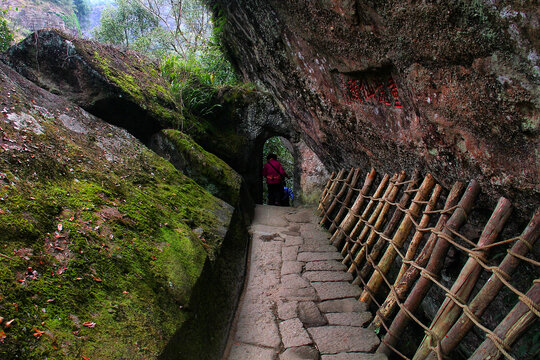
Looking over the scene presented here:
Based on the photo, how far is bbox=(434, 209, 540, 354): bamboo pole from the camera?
6.39 feet

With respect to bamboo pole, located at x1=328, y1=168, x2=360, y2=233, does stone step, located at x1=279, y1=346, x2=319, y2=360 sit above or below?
below

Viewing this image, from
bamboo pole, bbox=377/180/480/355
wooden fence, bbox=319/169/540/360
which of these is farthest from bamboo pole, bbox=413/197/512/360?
bamboo pole, bbox=377/180/480/355

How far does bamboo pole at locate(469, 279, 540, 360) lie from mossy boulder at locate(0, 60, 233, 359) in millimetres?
1823

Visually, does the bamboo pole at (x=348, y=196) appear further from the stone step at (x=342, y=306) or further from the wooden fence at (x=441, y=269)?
the stone step at (x=342, y=306)

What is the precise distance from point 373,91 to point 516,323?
6.81 feet

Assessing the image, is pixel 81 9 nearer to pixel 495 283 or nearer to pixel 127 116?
pixel 127 116

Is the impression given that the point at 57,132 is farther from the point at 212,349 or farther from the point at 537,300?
the point at 537,300

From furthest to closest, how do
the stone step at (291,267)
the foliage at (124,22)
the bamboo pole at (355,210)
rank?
the foliage at (124,22) < the bamboo pole at (355,210) < the stone step at (291,267)

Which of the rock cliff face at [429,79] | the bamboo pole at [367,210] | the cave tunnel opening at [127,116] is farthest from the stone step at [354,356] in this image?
the cave tunnel opening at [127,116]

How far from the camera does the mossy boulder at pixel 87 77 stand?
4715mm

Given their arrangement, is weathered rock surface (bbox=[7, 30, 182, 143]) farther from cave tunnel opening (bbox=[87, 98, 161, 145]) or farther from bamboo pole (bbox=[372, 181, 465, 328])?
bamboo pole (bbox=[372, 181, 465, 328])

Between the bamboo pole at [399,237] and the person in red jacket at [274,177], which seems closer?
the bamboo pole at [399,237]

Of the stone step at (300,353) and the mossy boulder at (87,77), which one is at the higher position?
the mossy boulder at (87,77)

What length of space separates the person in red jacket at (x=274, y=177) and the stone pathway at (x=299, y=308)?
3.03 m
